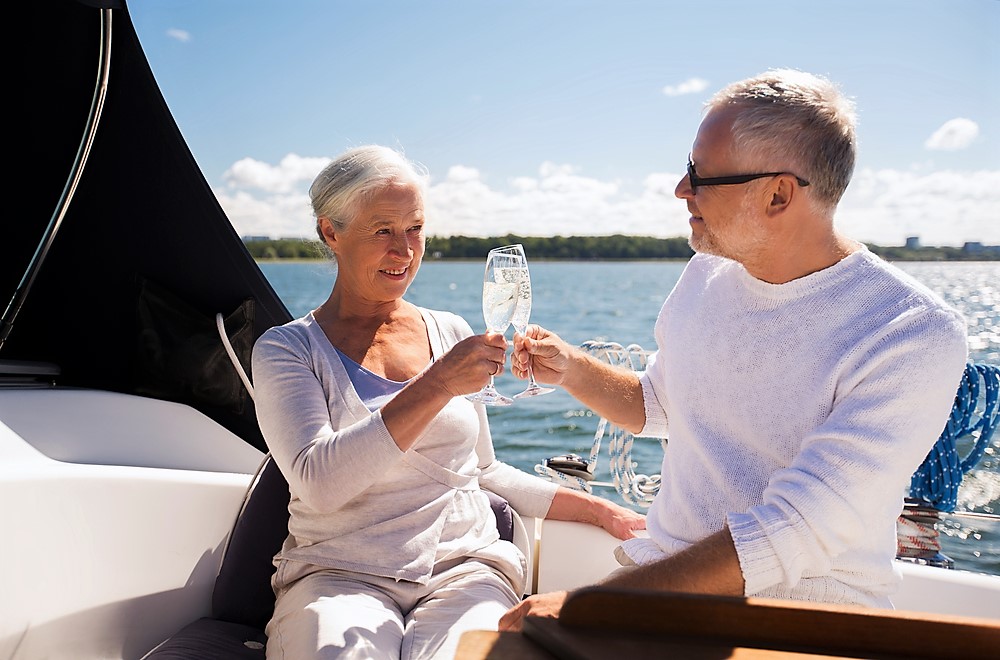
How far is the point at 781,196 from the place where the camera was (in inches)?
58.9

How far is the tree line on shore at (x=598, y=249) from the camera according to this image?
29438 millimetres

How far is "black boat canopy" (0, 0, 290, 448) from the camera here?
2859 millimetres

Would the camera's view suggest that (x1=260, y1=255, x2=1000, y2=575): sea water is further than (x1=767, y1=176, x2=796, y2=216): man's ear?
Yes

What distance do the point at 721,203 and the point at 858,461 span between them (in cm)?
49

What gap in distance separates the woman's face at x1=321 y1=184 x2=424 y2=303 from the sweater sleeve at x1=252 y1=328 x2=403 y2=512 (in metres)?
0.20

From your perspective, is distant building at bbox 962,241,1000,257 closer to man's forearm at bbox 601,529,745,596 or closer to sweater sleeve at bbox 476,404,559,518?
sweater sleeve at bbox 476,404,559,518

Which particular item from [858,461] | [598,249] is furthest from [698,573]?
[598,249]

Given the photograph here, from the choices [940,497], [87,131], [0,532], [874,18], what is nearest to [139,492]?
[0,532]

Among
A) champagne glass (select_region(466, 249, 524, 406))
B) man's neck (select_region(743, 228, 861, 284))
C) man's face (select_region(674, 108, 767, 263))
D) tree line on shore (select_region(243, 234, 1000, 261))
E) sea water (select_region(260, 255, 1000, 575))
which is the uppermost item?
tree line on shore (select_region(243, 234, 1000, 261))

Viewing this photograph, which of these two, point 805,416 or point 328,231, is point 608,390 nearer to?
point 805,416

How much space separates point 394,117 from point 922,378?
41.8m

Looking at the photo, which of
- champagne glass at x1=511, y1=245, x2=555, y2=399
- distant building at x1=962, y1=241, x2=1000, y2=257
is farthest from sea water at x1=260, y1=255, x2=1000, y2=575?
distant building at x1=962, y1=241, x2=1000, y2=257

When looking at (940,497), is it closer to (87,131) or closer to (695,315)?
(695,315)

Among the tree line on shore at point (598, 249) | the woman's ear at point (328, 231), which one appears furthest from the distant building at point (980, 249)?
the woman's ear at point (328, 231)
